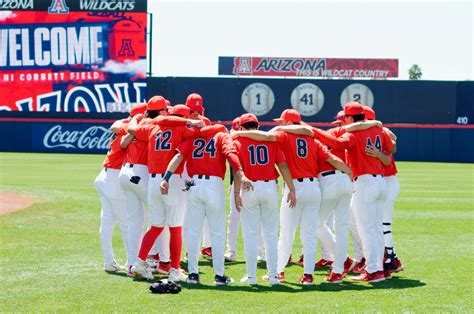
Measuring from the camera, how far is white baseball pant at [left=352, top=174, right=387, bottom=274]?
962 centimetres

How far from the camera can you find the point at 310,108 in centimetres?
4181

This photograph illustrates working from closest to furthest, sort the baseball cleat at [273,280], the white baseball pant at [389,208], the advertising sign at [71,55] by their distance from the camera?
the baseball cleat at [273,280] → the white baseball pant at [389,208] → the advertising sign at [71,55]

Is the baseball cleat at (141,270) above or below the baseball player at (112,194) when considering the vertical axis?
below

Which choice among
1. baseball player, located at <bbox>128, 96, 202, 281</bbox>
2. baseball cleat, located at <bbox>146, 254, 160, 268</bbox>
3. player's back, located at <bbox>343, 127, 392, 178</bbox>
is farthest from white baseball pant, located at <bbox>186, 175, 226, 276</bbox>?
player's back, located at <bbox>343, 127, 392, 178</bbox>

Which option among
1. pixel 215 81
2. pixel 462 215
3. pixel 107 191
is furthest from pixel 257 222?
pixel 215 81

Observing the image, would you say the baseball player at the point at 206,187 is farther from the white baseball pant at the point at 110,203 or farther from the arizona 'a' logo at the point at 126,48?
the arizona 'a' logo at the point at 126,48

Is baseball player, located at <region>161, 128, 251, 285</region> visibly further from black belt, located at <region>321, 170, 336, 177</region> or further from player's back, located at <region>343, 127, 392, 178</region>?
player's back, located at <region>343, 127, 392, 178</region>

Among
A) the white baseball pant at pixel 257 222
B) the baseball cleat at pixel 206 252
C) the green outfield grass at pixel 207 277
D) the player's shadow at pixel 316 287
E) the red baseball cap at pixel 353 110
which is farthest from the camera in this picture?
the baseball cleat at pixel 206 252

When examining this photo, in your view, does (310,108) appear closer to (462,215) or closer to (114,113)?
(114,113)

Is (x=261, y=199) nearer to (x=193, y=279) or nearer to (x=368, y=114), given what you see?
(x=193, y=279)

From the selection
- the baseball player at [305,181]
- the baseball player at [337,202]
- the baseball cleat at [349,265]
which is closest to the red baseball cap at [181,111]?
the baseball player at [305,181]

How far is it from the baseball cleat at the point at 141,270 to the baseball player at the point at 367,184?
2.40 m

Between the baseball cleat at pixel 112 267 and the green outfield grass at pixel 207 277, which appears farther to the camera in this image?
the baseball cleat at pixel 112 267

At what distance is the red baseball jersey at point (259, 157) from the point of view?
359 inches
